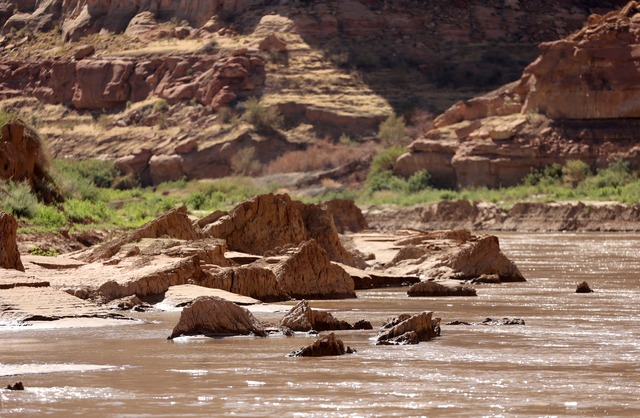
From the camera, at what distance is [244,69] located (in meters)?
93.1

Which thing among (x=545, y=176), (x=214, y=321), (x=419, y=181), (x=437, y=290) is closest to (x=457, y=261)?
(x=437, y=290)

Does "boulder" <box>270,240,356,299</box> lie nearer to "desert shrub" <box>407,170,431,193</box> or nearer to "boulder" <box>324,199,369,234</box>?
"boulder" <box>324,199,369,234</box>

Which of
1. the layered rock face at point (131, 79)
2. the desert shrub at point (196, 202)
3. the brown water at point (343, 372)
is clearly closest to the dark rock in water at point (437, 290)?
the brown water at point (343, 372)

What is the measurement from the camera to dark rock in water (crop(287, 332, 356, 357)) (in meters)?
16.8

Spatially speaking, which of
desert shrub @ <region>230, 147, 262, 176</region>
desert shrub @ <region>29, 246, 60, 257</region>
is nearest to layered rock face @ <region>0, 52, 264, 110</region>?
desert shrub @ <region>230, 147, 262, 176</region>

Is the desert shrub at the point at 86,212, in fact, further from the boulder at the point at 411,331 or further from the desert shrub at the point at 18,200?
the boulder at the point at 411,331

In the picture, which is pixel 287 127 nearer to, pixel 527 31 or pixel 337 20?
pixel 337 20

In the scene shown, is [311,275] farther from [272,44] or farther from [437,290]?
[272,44]

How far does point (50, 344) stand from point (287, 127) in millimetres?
73744

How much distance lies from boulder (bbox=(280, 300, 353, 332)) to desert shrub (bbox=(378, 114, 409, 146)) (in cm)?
6703

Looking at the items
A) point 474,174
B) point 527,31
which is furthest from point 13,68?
point 474,174

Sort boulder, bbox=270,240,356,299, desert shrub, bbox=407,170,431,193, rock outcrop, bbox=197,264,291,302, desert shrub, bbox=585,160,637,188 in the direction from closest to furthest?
rock outcrop, bbox=197,264,291,302, boulder, bbox=270,240,356,299, desert shrub, bbox=585,160,637,188, desert shrub, bbox=407,170,431,193

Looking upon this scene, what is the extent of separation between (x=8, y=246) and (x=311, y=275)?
471 cm

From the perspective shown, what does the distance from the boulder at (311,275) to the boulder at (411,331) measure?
5597 millimetres
